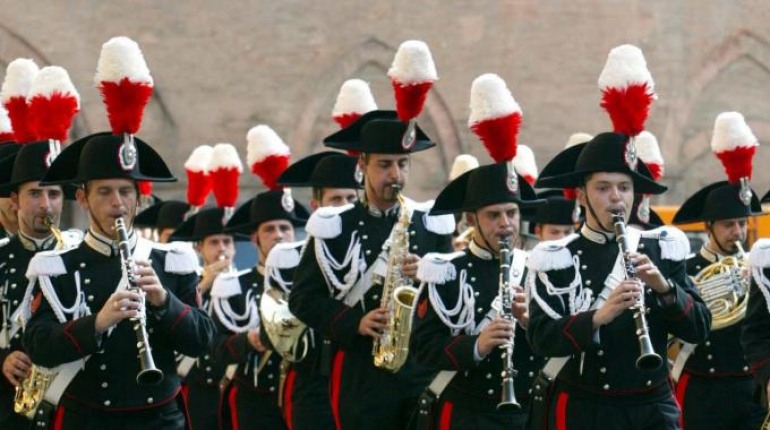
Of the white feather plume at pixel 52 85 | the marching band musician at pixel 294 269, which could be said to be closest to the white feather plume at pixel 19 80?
the white feather plume at pixel 52 85

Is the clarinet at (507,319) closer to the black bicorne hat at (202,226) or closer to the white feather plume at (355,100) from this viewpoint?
the white feather plume at (355,100)

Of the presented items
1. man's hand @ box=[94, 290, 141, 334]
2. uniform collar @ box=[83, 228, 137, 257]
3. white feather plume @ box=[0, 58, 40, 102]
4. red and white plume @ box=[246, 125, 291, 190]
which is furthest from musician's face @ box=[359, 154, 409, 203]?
red and white plume @ box=[246, 125, 291, 190]

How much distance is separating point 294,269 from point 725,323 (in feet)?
8.29

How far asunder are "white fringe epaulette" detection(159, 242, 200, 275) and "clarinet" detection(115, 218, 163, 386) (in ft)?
1.21

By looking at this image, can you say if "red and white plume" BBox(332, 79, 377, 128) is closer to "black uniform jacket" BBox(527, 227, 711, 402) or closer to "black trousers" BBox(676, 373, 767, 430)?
"black trousers" BBox(676, 373, 767, 430)

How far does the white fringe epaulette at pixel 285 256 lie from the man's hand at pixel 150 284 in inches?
131

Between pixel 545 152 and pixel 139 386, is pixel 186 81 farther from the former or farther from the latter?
pixel 139 386

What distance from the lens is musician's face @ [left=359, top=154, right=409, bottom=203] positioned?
378 inches

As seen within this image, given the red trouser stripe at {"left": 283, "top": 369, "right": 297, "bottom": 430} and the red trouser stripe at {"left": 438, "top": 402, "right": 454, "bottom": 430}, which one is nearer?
the red trouser stripe at {"left": 438, "top": 402, "right": 454, "bottom": 430}

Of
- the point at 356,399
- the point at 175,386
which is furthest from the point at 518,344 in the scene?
the point at 175,386

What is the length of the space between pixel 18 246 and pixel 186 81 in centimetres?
1647

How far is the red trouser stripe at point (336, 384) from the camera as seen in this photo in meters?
9.56

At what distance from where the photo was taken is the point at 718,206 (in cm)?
1102

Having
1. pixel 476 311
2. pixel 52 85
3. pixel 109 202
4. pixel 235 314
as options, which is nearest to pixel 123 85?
pixel 109 202
